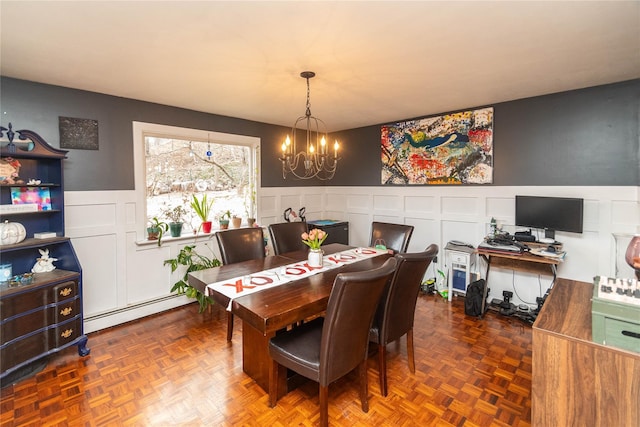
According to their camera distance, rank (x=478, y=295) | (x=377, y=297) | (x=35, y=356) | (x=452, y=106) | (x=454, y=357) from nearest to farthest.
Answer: (x=377, y=297) < (x=35, y=356) < (x=454, y=357) < (x=478, y=295) < (x=452, y=106)

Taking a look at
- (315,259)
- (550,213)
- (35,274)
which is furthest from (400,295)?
(35,274)

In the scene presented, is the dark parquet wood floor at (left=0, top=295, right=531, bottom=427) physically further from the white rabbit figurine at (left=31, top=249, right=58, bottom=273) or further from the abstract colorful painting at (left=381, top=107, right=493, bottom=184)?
the abstract colorful painting at (left=381, top=107, right=493, bottom=184)

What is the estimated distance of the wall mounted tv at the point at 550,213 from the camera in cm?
294

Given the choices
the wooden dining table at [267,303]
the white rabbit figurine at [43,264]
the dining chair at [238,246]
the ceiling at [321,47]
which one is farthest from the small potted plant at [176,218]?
the wooden dining table at [267,303]

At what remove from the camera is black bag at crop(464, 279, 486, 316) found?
3.29 metres

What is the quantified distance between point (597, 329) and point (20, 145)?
3.85 metres

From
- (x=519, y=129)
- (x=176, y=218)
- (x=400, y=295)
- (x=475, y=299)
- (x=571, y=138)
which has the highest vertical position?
(x=519, y=129)

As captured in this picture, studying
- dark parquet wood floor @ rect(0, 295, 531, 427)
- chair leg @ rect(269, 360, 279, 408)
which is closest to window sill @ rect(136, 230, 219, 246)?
dark parquet wood floor @ rect(0, 295, 531, 427)

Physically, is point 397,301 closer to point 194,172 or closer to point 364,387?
point 364,387

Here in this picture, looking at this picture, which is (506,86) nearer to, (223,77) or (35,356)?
(223,77)

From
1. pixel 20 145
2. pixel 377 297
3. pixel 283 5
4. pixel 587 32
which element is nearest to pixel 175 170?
pixel 20 145

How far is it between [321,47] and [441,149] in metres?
2.47

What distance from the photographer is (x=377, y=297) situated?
1777 millimetres

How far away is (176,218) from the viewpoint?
3.72 meters
